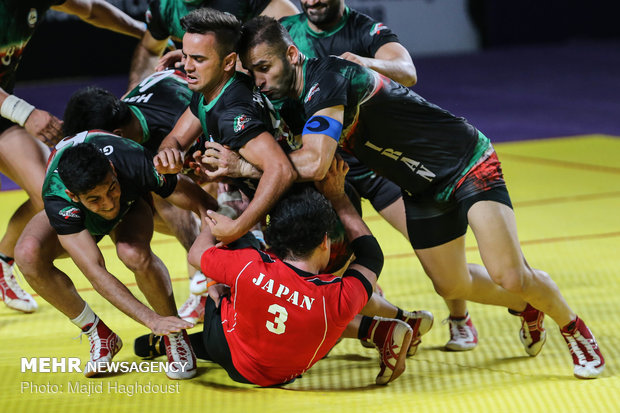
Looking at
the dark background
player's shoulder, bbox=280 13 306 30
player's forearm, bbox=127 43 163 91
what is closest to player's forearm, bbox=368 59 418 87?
player's shoulder, bbox=280 13 306 30

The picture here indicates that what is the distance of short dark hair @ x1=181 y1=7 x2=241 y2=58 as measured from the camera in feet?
14.1

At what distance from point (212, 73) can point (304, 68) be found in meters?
0.45

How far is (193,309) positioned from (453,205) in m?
1.95

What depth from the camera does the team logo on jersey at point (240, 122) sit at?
4.18 metres

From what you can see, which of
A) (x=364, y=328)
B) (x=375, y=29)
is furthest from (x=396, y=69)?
(x=364, y=328)

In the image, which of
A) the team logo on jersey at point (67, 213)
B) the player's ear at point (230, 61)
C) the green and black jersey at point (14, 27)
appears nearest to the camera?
the player's ear at point (230, 61)

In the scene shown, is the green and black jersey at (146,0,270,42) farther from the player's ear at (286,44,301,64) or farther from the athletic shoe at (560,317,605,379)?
the athletic shoe at (560,317,605,379)

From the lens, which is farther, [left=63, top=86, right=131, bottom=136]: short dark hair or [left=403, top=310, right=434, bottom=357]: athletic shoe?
[left=63, top=86, right=131, bottom=136]: short dark hair

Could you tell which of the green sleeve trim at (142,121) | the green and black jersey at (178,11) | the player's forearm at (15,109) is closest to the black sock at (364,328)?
the green sleeve trim at (142,121)

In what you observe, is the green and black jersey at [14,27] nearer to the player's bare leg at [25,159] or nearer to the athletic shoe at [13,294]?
the player's bare leg at [25,159]

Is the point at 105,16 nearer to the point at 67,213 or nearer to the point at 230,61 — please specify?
the point at 67,213

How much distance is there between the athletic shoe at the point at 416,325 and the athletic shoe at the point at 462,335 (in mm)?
179

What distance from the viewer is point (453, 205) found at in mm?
4758

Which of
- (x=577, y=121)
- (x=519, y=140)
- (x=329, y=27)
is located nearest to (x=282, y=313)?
(x=329, y=27)
